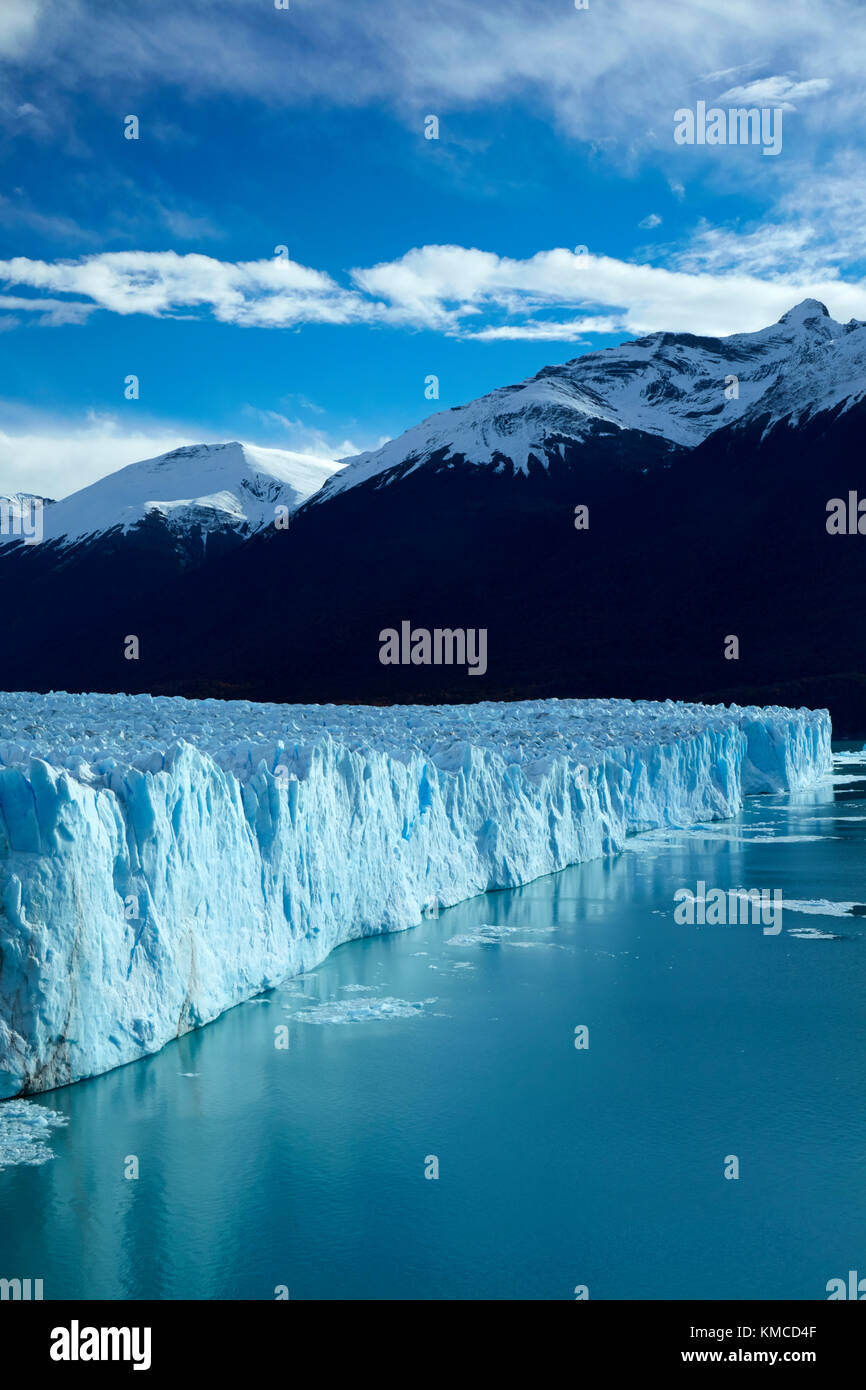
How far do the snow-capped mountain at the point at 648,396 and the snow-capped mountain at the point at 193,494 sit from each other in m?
20.2

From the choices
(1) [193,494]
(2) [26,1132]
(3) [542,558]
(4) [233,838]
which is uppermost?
(1) [193,494]

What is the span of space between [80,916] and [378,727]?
11306mm

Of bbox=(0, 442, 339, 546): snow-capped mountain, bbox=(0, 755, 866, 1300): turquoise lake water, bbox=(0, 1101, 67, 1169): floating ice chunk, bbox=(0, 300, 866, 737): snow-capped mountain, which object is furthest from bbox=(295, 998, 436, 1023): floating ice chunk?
bbox=(0, 442, 339, 546): snow-capped mountain

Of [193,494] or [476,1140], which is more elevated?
[193,494]

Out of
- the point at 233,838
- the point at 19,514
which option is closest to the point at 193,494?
the point at 19,514

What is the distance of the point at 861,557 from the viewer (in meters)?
72.1

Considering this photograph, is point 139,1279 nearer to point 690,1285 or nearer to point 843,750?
point 690,1285

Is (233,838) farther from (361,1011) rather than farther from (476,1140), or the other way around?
(476,1140)

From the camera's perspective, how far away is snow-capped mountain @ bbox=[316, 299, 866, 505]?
103 meters

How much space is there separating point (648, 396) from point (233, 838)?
118496mm

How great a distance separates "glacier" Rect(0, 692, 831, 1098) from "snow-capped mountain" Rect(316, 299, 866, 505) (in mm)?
86210

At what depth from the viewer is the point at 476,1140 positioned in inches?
Result: 325

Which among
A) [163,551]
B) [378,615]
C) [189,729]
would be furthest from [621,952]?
[163,551]

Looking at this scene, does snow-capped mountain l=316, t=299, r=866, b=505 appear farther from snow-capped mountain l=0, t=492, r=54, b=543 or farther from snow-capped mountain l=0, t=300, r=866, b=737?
snow-capped mountain l=0, t=492, r=54, b=543
